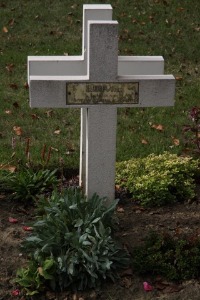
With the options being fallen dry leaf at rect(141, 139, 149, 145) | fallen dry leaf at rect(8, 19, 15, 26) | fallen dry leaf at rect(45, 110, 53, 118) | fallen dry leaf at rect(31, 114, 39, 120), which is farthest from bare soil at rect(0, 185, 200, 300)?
fallen dry leaf at rect(8, 19, 15, 26)

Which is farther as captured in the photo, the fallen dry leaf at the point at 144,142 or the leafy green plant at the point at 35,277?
the fallen dry leaf at the point at 144,142

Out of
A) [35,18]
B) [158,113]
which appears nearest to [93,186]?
[158,113]

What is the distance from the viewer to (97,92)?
5406 millimetres

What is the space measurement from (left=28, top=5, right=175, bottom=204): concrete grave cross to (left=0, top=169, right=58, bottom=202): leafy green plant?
50cm

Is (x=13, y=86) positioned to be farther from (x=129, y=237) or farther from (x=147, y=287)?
(x=147, y=287)

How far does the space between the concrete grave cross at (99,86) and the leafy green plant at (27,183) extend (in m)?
0.50

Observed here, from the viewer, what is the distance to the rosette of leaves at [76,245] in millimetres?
5020

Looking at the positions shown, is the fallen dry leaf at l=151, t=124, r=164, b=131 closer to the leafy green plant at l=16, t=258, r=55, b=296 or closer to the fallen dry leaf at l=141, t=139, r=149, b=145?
the fallen dry leaf at l=141, t=139, r=149, b=145

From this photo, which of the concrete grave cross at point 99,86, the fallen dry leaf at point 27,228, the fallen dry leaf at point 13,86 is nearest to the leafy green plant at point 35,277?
the fallen dry leaf at point 27,228

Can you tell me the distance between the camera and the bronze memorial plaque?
5379 mm

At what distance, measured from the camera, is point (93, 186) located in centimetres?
570

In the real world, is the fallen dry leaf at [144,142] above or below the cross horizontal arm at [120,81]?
below

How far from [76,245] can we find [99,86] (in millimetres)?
1141

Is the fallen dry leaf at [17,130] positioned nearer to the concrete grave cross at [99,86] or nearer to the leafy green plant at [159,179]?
the leafy green plant at [159,179]
